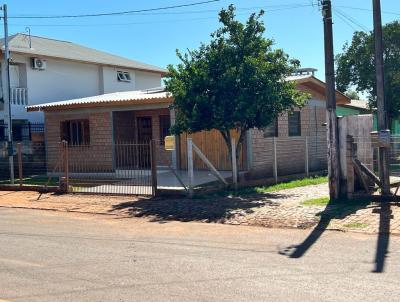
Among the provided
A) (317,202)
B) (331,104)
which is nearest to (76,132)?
(317,202)

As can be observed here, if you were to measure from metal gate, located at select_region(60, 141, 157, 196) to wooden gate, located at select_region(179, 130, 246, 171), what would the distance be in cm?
144

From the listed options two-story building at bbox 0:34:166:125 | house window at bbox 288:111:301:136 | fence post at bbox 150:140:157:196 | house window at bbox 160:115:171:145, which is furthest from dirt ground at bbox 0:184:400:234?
two-story building at bbox 0:34:166:125

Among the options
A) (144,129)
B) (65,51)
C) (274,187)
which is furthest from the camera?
(65,51)

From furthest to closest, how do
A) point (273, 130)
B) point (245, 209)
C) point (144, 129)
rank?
1. point (144, 129)
2. point (273, 130)
3. point (245, 209)

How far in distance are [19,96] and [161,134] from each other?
7.19 metres

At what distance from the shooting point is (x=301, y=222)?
9.54 metres

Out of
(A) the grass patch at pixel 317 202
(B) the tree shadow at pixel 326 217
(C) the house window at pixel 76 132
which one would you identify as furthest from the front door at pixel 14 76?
(B) the tree shadow at pixel 326 217

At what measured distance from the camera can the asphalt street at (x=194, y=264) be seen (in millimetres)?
5285

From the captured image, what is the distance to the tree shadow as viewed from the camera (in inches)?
286

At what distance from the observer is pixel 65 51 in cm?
2633

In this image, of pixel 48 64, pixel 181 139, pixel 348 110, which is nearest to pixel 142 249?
pixel 181 139

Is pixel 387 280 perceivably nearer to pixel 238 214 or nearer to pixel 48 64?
pixel 238 214

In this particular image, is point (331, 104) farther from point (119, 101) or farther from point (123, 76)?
point (123, 76)

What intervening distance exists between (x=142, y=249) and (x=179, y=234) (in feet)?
4.59
